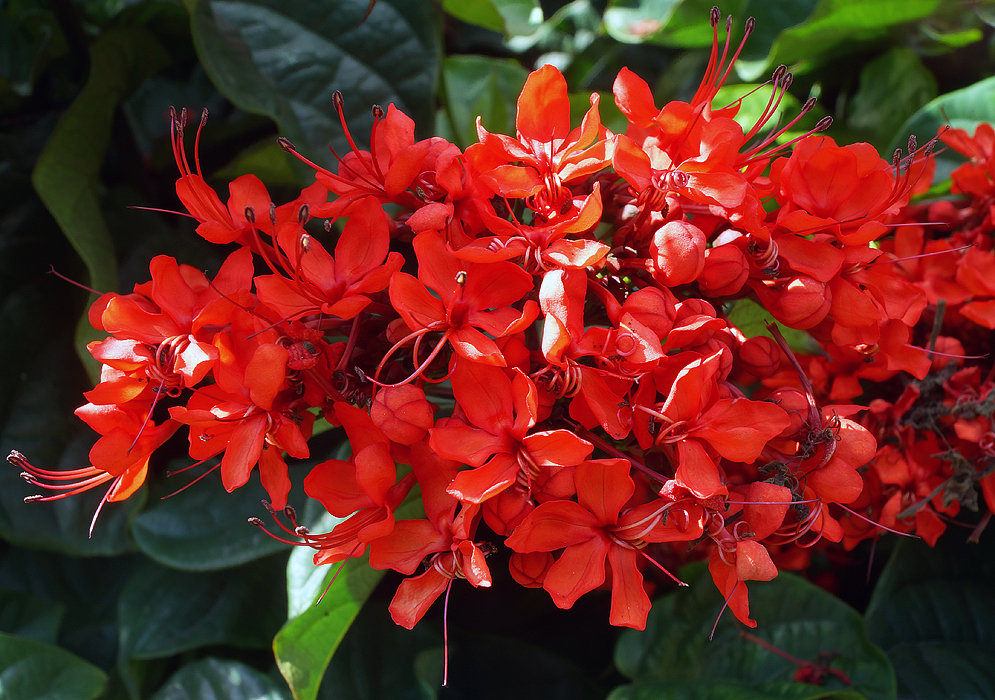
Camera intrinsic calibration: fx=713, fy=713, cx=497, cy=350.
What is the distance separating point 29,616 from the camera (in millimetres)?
805

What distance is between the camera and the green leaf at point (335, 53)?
720mm

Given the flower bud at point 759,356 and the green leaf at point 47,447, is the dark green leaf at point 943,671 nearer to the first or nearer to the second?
the flower bud at point 759,356

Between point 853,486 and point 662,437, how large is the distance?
14cm

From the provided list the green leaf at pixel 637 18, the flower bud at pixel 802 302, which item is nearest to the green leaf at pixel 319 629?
the flower bud at pixel 802 302

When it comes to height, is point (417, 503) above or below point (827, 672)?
above

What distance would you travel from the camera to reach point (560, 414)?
1.43 ft

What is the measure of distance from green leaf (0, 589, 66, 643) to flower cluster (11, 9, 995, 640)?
0.45 metres

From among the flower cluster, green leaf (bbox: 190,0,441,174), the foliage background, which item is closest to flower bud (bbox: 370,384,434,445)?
the flower cluster

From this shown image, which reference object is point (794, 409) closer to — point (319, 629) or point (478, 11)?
point (319, 629)

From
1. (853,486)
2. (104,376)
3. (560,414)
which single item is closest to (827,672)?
(853,486)

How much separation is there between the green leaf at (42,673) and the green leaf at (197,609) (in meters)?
0.04

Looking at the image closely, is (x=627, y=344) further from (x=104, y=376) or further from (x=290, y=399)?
(x=104, y=376)

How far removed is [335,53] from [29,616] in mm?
710

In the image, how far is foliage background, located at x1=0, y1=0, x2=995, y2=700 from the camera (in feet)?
2.31
